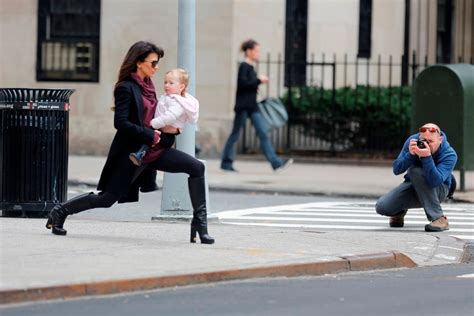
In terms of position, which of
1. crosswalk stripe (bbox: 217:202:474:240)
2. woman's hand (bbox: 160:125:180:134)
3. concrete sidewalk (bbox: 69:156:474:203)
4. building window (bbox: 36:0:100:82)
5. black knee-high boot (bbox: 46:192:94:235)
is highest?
building window (bbox: 36:0:100:82)

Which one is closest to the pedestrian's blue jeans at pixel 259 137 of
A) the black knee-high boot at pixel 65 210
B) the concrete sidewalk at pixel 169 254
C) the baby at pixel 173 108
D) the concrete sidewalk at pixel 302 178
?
the concrete sidewalk at pixel 302 178

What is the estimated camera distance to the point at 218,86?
2497cm

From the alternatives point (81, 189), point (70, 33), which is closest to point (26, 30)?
point (70, 33)

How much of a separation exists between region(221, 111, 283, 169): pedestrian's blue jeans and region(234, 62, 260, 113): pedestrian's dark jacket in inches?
4.6

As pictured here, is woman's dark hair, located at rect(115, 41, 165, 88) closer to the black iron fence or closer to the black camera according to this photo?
the black camera

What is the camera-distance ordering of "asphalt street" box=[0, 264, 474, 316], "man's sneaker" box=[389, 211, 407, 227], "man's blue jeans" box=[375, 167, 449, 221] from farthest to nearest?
"man's sneaker" box=[389, 211, 407, 227] < "man's blue jeans" box=[375, 167, 449, 221] < "asphalt street" box=[0, 264, 474, 316]

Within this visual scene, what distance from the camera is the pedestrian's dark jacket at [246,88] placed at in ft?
71.6

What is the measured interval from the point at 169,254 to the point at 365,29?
1750 cm

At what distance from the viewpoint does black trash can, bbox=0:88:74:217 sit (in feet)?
45.3

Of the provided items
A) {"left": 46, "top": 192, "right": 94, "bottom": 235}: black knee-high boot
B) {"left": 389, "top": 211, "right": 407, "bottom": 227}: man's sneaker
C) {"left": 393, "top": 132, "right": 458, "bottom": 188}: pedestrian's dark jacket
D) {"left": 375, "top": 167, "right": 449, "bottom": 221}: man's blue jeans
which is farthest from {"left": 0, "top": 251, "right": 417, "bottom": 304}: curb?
{"left": 389, "top": 211, "right": 407, "bottom": 227}: man's sneaker

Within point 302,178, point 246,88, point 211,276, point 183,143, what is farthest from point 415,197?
point 246,88

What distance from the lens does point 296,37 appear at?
87.2 ft

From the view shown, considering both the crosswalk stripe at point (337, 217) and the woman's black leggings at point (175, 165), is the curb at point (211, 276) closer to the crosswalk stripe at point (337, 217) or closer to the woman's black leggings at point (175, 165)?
the woman's black leggings at point (175, 165)

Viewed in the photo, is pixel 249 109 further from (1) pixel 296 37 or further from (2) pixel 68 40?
(2) pixel 68 40
